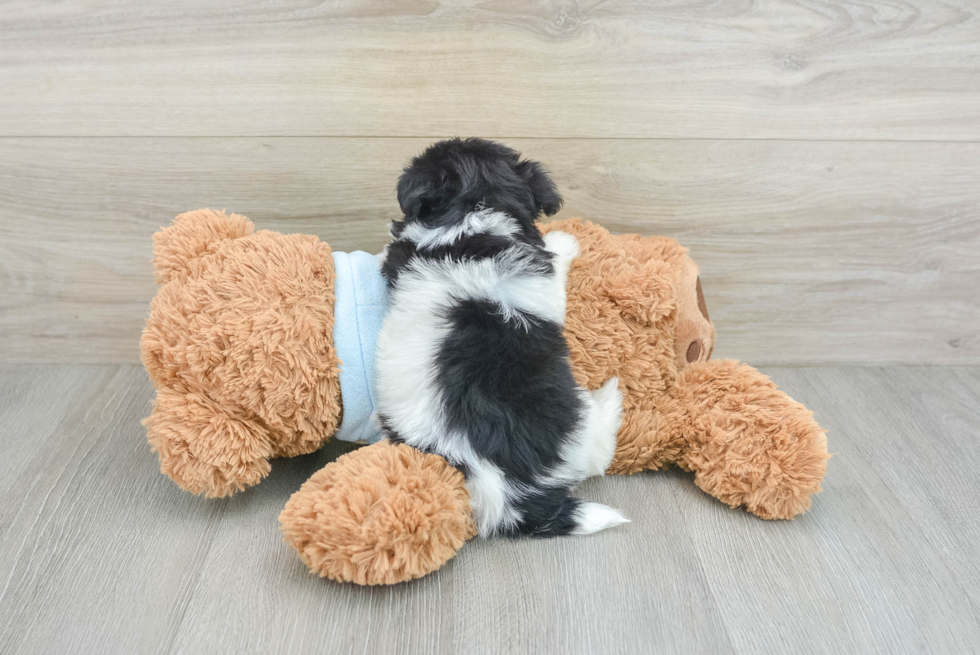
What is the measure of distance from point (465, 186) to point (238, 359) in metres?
0.37

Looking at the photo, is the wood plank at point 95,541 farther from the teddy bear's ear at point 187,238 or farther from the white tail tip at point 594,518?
the white tail tip at point 594,518

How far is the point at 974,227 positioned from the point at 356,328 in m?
1.16

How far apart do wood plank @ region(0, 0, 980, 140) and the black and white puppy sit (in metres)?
0.29

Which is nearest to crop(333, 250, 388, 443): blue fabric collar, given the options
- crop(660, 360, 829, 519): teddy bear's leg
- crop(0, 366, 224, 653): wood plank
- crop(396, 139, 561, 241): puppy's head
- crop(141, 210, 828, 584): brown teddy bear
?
crop(141, 210, 828, 584): brown teddy bear

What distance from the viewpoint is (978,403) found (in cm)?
128

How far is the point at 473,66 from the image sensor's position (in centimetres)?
112

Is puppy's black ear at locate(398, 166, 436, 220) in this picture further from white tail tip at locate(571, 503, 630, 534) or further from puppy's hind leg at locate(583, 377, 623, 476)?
white tail tip at locate(571, 503, 630, 534)

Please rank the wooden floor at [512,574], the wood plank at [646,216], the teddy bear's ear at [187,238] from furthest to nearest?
the wood plank at [646,216] → the teddy bear's ear at [187,238] → the wooden floor at [512,574]

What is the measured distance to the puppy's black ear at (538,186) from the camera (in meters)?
0.90

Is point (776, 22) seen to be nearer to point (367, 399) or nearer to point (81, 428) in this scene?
point (367, 399)

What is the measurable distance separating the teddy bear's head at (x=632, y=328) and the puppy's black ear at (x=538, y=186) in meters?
0.14

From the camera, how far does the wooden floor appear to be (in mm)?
754

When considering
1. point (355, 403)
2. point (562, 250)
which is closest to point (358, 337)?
point (355, 403)

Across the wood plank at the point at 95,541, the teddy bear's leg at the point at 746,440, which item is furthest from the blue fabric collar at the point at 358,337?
the teddy bear's leg at the point at 746,440
